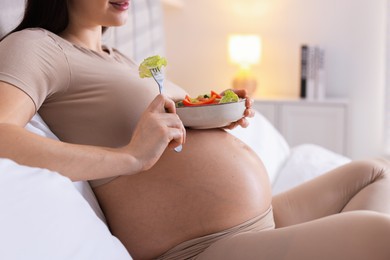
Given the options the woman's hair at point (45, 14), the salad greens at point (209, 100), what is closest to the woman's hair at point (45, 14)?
the woman's hair at point (45, 14)

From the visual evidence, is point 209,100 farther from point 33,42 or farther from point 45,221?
point 45,221

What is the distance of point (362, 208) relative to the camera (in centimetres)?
141

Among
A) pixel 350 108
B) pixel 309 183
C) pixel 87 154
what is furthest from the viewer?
pixel 350 108

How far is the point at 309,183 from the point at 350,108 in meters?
2.54

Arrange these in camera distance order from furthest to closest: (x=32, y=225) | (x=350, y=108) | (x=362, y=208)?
(x=350, y=108) → (x=362, y=208) → (x=32, y=225)

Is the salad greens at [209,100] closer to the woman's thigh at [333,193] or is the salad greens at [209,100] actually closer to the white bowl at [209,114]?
the white bowl at [209,114]

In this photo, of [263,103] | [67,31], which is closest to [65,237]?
[67,31]

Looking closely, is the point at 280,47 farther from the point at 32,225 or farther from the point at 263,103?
the point at 32,225

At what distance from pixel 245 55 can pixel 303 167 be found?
6.75 feet

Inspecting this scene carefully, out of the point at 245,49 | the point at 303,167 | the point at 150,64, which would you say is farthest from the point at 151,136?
the point at 245,49

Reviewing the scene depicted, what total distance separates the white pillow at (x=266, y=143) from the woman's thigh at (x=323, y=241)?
110 cm

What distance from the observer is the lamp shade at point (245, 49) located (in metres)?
4.16

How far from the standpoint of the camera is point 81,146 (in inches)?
42.1

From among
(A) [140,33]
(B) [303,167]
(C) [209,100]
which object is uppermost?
(A) [140,33]
